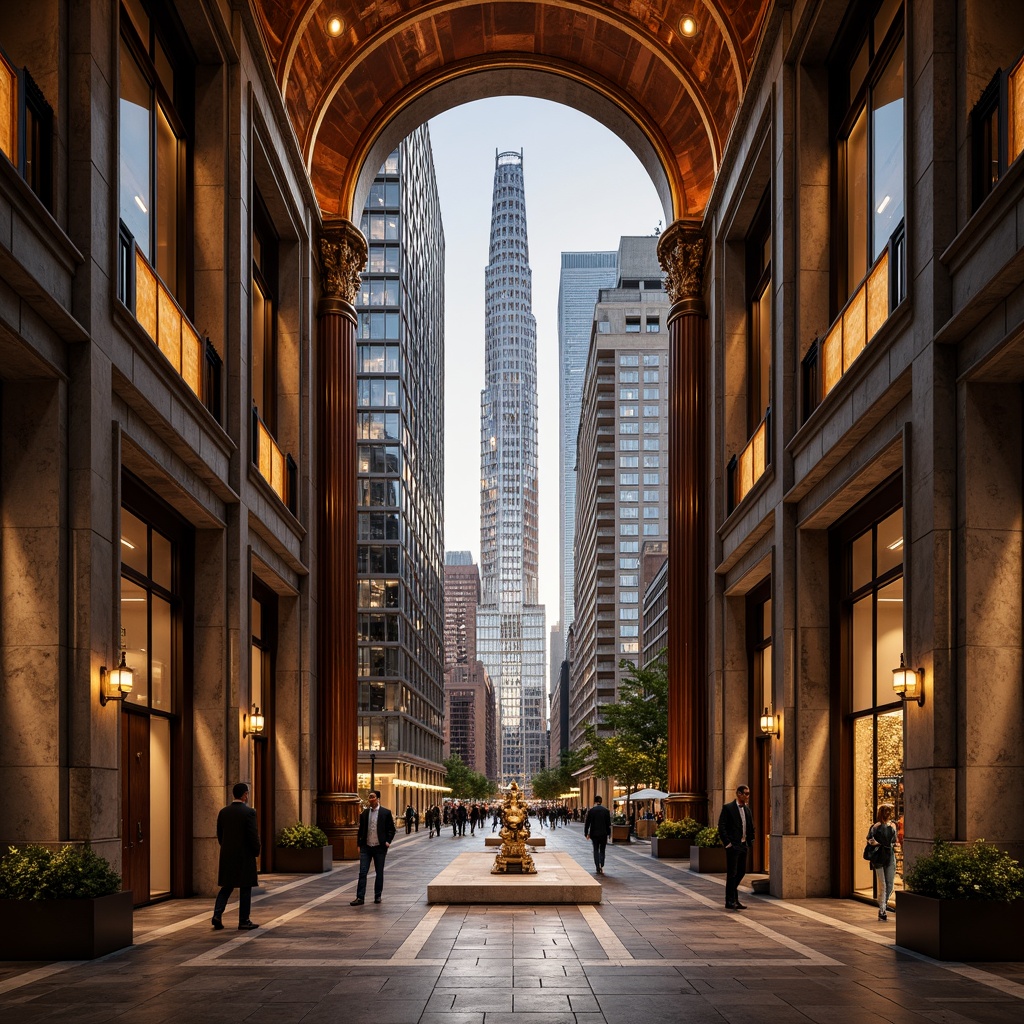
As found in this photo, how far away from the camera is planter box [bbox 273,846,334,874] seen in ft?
88.7

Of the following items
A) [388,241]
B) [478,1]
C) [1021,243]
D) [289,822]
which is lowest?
[289,822]

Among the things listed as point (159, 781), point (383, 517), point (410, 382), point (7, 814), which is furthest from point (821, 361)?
point (410, 382)

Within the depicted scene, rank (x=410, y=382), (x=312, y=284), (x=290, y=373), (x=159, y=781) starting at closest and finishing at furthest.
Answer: (x=159, y=781) → (x=290, y=373) → (x=312, y=284) → (x=410, y=382)

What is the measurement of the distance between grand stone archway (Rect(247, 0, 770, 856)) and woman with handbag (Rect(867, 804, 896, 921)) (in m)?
14.5

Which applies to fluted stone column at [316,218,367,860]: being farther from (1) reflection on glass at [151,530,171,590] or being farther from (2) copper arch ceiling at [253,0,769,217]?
(1) reflection on glass at [151,530,171,590]

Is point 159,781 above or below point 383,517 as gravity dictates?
below

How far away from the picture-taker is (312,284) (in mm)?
32406

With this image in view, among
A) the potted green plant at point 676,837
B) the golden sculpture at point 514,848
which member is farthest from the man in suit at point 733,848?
the potted green plant at point 676,837

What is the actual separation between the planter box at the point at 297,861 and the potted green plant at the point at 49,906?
14.1 m

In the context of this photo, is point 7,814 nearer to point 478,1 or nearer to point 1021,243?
point 1021,243

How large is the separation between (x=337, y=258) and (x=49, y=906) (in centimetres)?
2359

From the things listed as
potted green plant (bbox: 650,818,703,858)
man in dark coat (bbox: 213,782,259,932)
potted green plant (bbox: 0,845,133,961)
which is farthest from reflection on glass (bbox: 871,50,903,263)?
potted green plant (bbox: 650,818,703,858)

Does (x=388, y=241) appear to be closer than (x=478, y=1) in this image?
No

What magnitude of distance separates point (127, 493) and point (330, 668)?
14.1 meters
